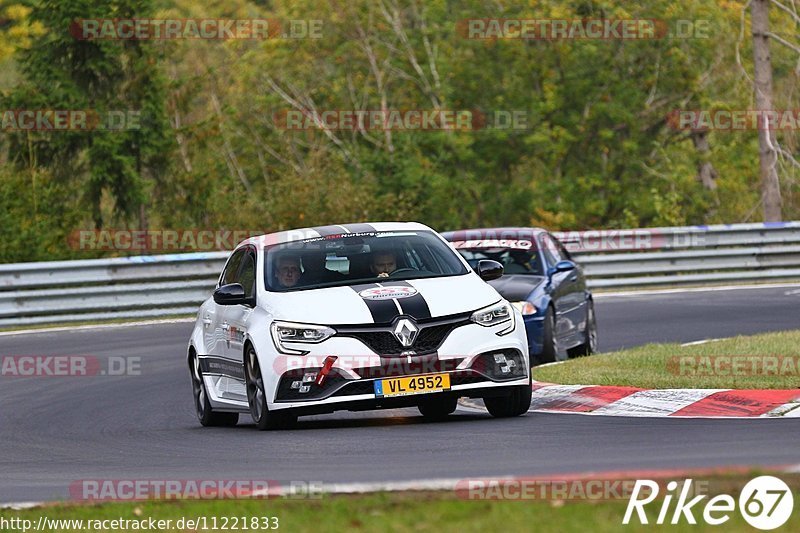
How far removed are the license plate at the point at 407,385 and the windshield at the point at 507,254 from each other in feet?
20.4

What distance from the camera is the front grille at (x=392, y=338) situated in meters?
→ 11.6

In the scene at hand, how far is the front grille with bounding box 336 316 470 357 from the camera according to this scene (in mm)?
11625

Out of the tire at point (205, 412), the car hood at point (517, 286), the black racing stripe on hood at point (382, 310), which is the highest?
the black racing stripe on hood at point (382, 310)

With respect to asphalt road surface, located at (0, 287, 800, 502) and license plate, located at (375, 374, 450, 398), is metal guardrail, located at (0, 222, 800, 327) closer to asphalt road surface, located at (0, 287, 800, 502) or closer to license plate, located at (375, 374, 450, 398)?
→ asphalt road surface, located at (0, 287, 800, 502)

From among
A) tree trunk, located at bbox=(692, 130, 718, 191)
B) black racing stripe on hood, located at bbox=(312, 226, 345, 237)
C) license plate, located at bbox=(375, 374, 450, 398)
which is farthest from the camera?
tree trunk, located at bbox=(692, 130, 718, 191)

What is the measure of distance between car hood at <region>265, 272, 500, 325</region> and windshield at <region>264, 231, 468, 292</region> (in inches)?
10.0

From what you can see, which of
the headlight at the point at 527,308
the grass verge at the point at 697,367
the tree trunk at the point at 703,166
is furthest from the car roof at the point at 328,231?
the tree trunk at the point at 703,166

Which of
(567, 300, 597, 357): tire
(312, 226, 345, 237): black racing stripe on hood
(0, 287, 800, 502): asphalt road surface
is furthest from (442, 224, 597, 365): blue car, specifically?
(312, 226, 345, 237): black racing stripe on hood

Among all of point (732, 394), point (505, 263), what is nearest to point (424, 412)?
point (732, 394)

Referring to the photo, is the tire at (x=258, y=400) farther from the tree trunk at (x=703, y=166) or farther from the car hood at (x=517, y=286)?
the tree trunk at (x=703, y=166)

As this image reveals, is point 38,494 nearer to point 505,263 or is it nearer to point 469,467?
point 469,467

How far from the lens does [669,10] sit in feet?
152

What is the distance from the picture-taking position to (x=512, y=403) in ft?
40.3

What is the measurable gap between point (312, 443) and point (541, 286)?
258 inches
